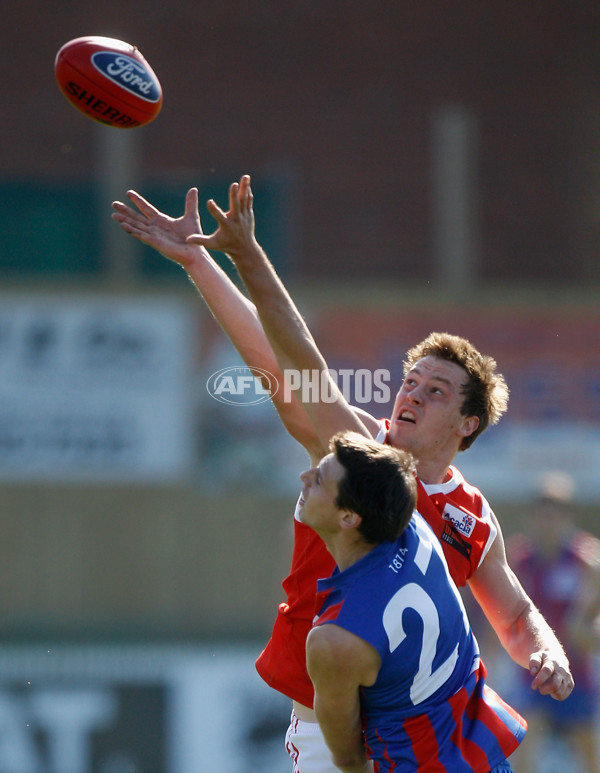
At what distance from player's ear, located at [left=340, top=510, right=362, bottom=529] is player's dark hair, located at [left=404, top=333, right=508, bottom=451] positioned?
0.95 meters

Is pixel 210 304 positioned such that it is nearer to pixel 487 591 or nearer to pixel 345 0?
pixel 487 591

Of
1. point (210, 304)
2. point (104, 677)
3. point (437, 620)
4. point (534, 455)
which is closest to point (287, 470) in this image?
point (534, 455)

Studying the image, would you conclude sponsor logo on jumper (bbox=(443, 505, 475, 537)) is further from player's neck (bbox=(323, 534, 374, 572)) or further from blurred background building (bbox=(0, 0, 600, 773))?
blurred background building (bbox=(0, 0, 600, 773))

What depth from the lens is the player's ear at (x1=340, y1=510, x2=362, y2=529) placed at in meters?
3.21

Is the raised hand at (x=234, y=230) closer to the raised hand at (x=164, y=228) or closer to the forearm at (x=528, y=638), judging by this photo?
the raised hand at (x=164, y=228)

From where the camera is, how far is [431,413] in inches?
156

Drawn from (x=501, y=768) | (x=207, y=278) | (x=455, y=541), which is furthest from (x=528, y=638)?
(x=207, y=278)

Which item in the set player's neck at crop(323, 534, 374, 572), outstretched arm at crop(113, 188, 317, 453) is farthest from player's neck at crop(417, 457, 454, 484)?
player's neck at crop(323, 534, 374, 572)

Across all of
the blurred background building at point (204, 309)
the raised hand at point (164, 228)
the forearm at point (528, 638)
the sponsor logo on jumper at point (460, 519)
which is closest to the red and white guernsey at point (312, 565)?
the sponsor logo on jumper at point (460, 519)

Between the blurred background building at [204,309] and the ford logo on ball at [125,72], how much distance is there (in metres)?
4.95

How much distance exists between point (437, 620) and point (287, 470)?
8.98 metres

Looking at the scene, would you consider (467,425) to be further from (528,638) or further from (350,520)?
(350,520)

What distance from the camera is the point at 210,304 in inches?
168

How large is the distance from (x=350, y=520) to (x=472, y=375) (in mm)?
1052
